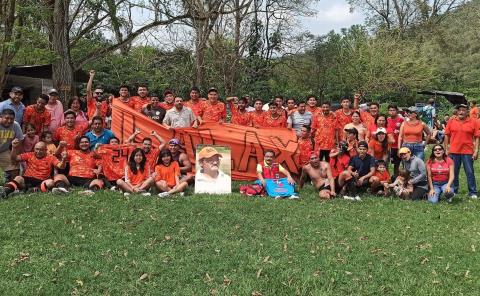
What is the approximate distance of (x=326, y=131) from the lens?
33.6ft

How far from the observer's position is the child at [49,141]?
9.07m

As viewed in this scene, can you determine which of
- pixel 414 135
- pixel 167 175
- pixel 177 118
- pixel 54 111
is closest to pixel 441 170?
pixel 414 135

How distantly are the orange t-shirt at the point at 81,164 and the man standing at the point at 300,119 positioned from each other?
437 centimetres

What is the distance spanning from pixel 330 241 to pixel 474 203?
409 cm

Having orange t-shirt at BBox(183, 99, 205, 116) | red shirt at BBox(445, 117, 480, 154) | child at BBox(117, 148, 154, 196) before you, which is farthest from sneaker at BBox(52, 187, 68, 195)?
red shirt at BBox(445, 117, 480, 154)

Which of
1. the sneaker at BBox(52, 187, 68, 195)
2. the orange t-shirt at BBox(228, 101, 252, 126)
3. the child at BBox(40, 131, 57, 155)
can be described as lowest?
the sneaker at BBox(52, 187, 68, 195)

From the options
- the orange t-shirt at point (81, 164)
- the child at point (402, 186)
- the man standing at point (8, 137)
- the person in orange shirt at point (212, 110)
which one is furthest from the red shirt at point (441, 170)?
the man standing at point (8, 137)

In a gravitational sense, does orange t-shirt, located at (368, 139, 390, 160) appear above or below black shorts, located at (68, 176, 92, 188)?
above

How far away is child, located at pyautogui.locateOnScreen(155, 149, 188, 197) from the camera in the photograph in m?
8.74

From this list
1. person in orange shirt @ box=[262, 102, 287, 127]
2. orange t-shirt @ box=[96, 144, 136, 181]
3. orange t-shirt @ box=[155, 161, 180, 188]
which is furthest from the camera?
person in orange shirt @ box=[262, 102, 287, 127]

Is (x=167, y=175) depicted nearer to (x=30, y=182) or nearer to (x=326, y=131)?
(x=30, y=182)

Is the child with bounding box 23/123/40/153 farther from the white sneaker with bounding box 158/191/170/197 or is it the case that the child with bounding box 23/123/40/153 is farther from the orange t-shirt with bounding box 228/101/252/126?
the orange t-shirt with bounding box 228/101/252/126

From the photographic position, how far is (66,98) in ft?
40.5

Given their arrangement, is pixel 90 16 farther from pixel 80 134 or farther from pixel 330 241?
pixel 330 241
